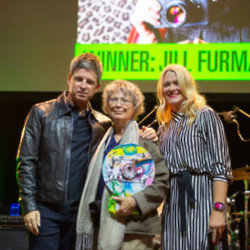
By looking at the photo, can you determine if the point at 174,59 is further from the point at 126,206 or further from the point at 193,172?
the point at 126,206

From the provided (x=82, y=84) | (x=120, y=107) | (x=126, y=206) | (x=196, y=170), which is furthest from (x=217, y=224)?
(x=82, y=84)

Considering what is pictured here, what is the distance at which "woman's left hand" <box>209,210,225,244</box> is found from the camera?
1.90m

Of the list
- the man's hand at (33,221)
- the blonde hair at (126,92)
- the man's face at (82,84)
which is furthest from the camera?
the man's face at (82,84)

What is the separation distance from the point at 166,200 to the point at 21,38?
10.5 ft

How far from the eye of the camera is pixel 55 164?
7.00ft

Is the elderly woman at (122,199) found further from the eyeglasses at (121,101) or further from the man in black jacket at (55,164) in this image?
the man in black jacket at (55,164)

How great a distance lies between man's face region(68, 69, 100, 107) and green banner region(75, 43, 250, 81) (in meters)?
1.98

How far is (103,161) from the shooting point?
2.07m

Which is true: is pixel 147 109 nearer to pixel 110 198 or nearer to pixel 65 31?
pixel 65 31

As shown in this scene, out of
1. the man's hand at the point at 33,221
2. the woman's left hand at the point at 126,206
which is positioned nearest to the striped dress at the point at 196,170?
the woman's left hand at the point at 126,206

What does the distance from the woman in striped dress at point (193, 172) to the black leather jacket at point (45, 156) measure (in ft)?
1.61

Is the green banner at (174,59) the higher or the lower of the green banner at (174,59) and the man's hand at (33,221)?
the higher

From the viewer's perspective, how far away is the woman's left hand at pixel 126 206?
6.22 ft

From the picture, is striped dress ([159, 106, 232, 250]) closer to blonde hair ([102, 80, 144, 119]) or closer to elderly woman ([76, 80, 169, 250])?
elderly woman ([76, 80, 169, 250])
